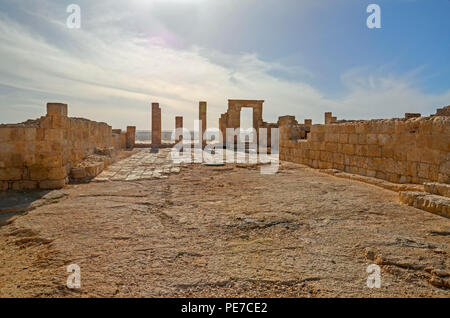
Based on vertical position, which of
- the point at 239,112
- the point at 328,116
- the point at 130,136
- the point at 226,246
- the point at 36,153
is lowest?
the point at 226,246

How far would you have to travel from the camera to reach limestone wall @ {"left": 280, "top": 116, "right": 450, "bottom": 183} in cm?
516

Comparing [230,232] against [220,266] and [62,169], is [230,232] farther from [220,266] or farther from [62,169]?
[62,169]

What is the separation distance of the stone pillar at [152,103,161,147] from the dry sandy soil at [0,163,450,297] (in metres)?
15.9

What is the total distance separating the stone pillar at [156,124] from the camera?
68.3ft

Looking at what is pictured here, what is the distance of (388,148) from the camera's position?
21.0 feet

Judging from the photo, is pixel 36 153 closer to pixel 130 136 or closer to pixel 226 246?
pixel 226 246

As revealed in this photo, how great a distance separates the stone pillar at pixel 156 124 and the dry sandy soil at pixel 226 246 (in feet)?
52.0

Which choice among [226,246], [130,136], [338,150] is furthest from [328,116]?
[226,246]

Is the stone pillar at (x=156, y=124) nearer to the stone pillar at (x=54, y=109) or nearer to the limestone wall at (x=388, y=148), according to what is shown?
the limestone wall at (x=388, y=148)

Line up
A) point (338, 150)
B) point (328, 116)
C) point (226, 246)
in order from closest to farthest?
point (226, 246), point (338, 150), point (328, 116)

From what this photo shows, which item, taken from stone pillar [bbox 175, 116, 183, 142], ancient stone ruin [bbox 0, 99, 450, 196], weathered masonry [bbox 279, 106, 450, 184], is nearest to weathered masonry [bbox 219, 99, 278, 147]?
stone pillar [bbox 175, 116, 183, 142]

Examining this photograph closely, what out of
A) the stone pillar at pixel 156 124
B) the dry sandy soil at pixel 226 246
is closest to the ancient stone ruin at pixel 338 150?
the dry sandy soil at pixel 226 246

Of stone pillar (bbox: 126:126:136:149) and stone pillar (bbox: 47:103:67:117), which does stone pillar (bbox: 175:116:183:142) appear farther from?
stone pillar (bbox: 47:103:67:117)

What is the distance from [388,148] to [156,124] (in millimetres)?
17290
